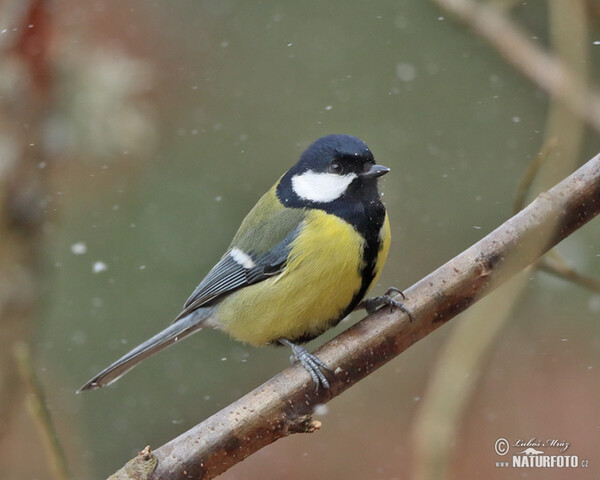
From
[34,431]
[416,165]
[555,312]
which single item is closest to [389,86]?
[416,165]

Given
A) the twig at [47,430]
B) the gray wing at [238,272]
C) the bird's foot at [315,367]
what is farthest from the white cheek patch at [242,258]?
the twig at [47,430]

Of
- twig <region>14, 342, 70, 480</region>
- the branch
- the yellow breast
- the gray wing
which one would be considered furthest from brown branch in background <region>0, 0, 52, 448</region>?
the branch

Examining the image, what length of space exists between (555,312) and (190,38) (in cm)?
293

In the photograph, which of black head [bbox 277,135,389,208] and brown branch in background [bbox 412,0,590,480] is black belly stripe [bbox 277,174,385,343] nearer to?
black head [bbox 277,135,389,208]

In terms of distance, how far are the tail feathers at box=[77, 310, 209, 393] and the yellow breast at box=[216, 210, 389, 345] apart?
9.0 inches

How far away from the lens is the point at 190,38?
18.1ft

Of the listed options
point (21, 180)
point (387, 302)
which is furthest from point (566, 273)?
point (21, 180)

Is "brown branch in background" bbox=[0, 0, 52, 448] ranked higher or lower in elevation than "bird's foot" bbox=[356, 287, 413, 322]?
higher

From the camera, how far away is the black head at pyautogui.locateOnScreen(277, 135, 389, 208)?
2.67 meters

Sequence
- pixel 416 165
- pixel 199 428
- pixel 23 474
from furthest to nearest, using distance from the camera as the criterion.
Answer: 1. pixel 416 165
2. pixel 23 474
3. pixel 199 428

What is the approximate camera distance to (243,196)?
4918 millimetres

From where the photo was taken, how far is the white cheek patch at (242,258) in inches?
111

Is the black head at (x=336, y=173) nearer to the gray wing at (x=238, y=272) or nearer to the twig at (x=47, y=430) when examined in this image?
the gray wing at (x=238, y=272)

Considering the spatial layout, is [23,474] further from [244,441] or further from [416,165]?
[416,165]
